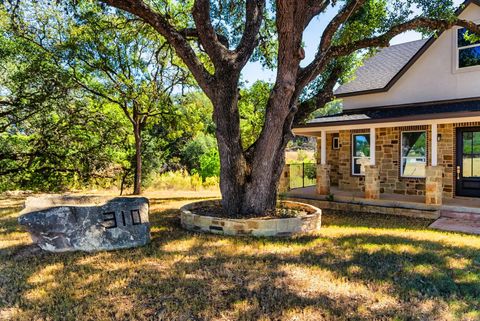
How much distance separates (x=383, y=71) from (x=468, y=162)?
5.00 metres

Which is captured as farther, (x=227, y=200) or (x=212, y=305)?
(x=227, y=200)

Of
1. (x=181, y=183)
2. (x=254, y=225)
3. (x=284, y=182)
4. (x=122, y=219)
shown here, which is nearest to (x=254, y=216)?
(x=254, y=225)

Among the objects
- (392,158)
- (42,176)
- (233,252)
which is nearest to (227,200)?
(233,252)

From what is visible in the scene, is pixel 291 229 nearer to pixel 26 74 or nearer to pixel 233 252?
pixel 233 252

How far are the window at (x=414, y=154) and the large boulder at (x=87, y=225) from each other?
29.5 feet

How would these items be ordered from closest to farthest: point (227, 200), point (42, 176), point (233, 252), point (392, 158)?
point (233, 252)
point (227, 200)
point (392, 158)
point (42, 176)

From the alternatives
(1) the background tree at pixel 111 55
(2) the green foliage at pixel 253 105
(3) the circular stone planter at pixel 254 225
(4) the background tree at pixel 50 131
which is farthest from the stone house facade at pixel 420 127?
(4) the background tree at pixel 50 131

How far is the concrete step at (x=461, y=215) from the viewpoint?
301 inches

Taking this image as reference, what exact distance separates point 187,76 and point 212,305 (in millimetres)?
10453

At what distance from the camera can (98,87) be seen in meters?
11.4

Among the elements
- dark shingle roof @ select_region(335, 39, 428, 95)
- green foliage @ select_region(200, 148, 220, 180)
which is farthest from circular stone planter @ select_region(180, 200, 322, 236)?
green foliage @ select_region(200, 148, 220, 180)

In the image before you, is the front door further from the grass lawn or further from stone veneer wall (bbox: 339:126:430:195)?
the grass lawn

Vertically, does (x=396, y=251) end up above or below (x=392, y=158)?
below

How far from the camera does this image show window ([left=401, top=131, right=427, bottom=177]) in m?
10.2
